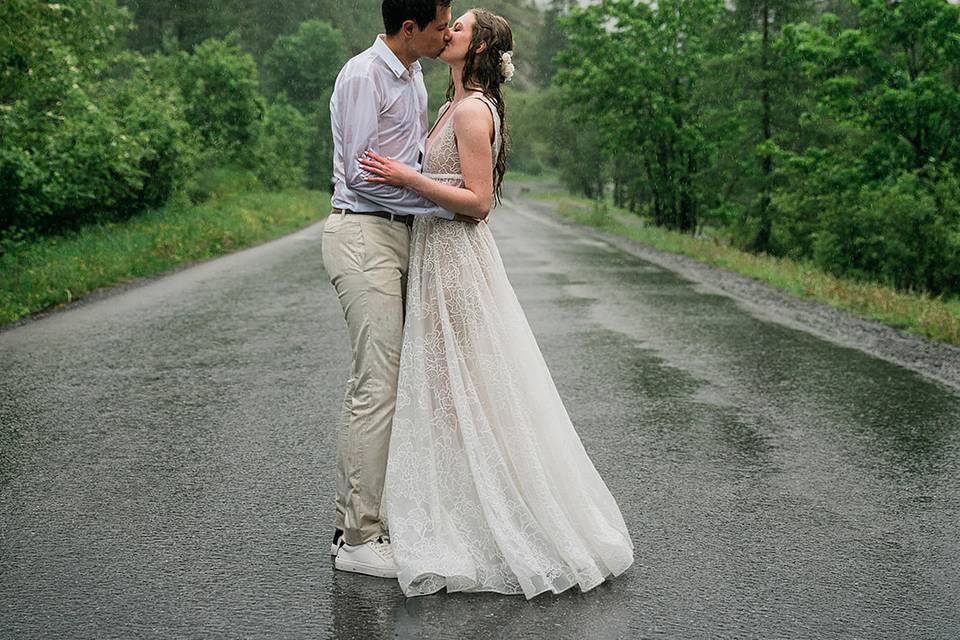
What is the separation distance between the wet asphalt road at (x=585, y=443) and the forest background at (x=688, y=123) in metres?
6.98

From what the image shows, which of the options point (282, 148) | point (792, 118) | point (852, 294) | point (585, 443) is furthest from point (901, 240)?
point (282, 148)

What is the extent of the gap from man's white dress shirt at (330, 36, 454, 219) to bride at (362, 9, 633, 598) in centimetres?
7

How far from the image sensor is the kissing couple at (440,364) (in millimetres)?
3803

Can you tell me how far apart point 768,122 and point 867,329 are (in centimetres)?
2800

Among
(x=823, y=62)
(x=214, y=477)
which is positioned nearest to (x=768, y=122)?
(x=823, y=62)

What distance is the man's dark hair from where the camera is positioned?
3725 mm

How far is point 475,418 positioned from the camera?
4.00 metres

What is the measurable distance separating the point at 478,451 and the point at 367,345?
22.9 inches

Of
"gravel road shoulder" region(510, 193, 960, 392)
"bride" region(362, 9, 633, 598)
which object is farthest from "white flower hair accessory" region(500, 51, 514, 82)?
"gravel road shoulder" region(510, 193, 960, 392)

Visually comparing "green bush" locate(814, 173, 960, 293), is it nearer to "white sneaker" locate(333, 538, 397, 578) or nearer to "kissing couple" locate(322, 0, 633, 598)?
"kissing couple" locate(322, 0, 633, 598)

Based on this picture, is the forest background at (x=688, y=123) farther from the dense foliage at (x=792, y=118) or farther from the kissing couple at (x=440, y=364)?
the kissing couple at (x=440, y=364)

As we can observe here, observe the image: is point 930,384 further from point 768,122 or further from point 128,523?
point 768,122

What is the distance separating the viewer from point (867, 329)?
11.1m
